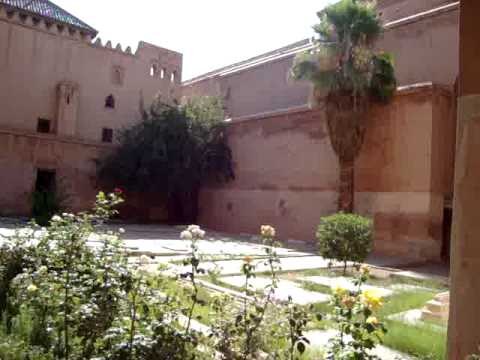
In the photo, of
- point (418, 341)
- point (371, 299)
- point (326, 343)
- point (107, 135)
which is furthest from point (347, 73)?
point (107, 135)

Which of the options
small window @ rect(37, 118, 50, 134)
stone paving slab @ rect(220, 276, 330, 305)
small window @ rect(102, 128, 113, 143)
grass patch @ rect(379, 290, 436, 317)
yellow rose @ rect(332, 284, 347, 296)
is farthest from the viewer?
small window @ rect(102, 128, 113, 143)

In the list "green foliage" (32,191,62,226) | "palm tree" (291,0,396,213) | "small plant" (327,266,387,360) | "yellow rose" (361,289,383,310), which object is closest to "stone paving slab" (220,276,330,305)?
"small plant" (327,266,387,360)

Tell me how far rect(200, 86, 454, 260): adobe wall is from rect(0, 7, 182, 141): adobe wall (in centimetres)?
720

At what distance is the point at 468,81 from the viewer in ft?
7.61

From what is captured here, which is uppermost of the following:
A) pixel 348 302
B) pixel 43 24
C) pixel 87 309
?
pixel 43 24

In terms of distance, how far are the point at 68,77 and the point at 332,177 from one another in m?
14.7

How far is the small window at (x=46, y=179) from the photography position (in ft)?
69.8

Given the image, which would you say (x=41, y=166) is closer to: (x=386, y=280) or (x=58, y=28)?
(x=58, y=28)

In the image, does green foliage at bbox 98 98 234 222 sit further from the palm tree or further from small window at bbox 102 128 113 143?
the palm tree

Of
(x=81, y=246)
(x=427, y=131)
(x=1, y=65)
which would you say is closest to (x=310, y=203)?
(x=427, y=131)

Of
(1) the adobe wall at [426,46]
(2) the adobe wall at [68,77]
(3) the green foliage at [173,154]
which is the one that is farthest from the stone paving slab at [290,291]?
(2) the adobe wall at [68,77]

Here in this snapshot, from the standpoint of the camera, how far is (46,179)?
21.6 meters

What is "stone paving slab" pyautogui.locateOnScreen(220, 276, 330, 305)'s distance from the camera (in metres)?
6.31

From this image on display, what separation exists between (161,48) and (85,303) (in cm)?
2517
